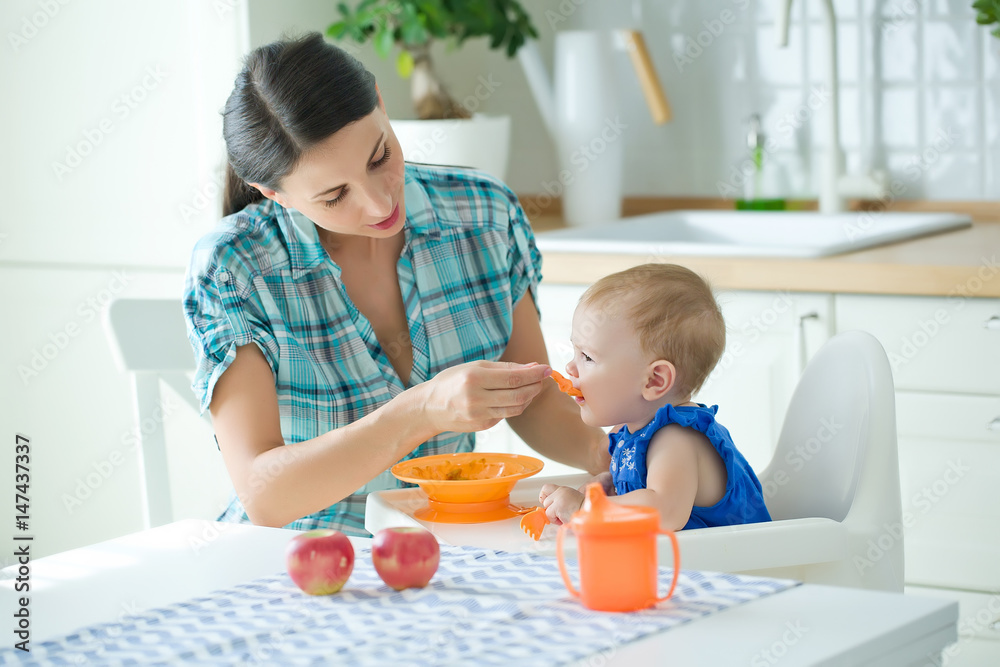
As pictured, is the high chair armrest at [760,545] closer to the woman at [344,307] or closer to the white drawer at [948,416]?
the woman at [344,307]

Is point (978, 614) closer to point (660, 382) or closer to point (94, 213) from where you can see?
point (660, 382)

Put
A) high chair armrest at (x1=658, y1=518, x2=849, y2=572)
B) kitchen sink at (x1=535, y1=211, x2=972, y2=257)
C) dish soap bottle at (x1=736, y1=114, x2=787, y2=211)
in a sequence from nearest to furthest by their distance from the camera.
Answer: high chair armrest at (x1=658, y1=518, x2=849, y2=572) < kitchen sink at (x1=535, y1=211, x2=972, y2=257) < dish soap bottle at (x1=736, y1=114, x2=787, y2=211)

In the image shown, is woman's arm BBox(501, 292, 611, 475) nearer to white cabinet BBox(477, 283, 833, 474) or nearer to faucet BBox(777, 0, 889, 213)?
white cabinet BBox(477, 283, 833, 474)

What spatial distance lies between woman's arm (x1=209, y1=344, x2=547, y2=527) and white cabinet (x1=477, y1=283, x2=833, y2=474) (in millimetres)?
744

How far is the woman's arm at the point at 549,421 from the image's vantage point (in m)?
1.61

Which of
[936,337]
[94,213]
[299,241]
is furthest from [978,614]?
[94,213]

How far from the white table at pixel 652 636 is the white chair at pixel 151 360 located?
0.67 metres

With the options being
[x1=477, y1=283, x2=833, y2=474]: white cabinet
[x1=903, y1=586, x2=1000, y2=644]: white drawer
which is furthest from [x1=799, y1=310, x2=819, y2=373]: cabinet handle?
[x1=903, y1=586, x2=1000, y2=644]: white drawer

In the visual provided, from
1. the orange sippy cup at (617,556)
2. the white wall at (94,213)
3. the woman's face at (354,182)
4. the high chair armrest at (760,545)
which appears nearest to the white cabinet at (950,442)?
the high chair armrest at (760,545)

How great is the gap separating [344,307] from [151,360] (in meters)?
0.43

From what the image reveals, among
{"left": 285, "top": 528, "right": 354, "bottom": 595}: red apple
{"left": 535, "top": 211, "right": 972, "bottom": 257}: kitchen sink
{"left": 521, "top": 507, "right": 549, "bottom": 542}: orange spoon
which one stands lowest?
{"left": 521, "top": 507, "right": 549, "bottom": 542}: orange spoon

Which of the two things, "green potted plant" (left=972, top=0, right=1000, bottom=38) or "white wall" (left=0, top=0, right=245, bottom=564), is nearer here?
"green potted plant" (left=972, top=0, right=1000, bottom=38)

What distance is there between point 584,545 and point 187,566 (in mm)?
408

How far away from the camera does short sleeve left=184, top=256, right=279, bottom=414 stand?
1457mm
